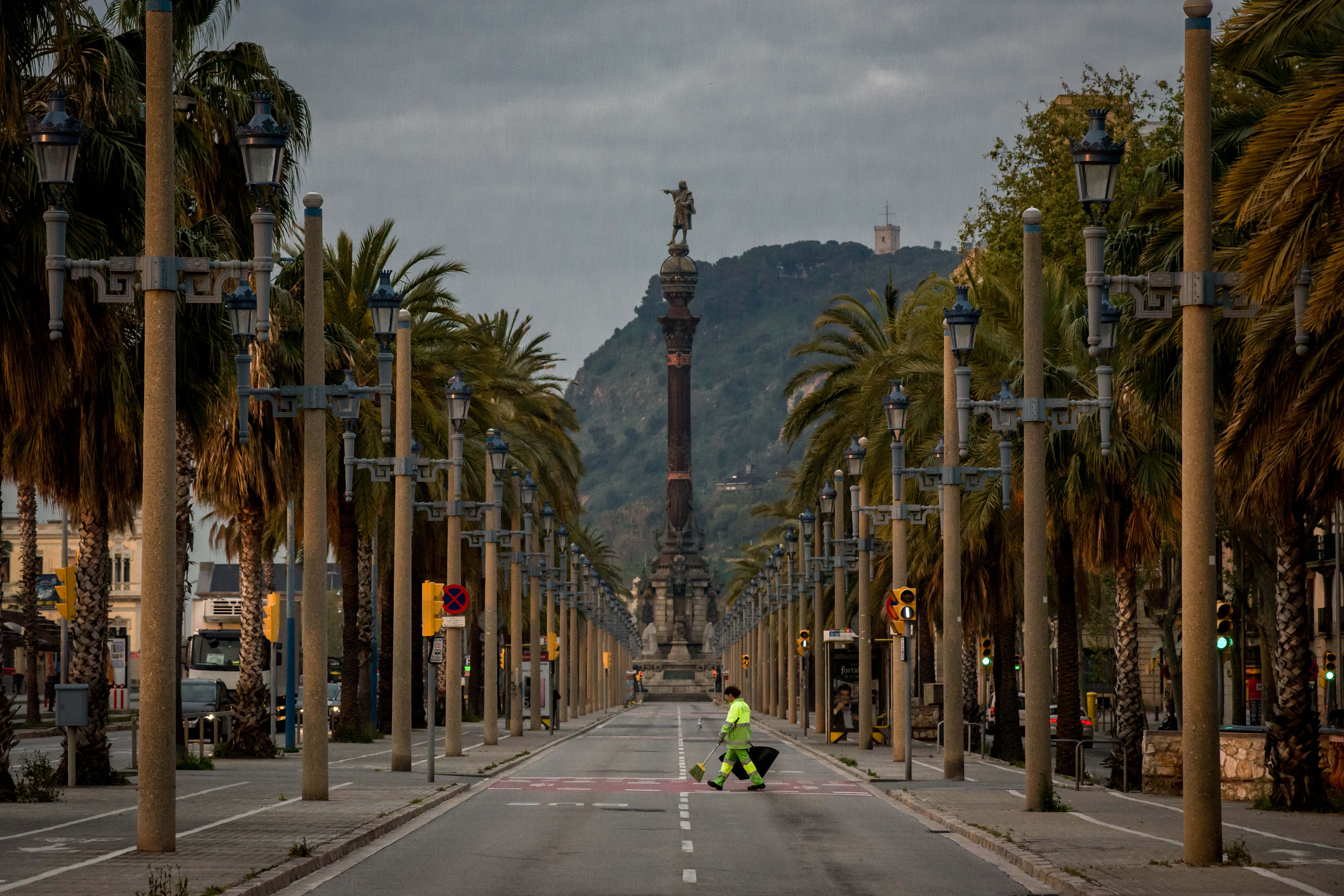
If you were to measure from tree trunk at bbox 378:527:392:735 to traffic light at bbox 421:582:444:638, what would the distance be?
14109mm

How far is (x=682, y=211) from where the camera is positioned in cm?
16650

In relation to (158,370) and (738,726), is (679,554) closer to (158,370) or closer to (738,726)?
(738,726)

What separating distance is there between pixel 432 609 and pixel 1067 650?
40.3 feet

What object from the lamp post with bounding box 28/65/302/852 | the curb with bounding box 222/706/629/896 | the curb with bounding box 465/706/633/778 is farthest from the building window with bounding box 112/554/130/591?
the lamp post with bounding box 28/65/302/852

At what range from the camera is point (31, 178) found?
71.1ft

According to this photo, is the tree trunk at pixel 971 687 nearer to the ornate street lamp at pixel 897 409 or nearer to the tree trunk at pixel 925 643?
the tree trunk at pixel 925 643

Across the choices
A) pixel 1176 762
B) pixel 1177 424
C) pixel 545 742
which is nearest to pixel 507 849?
pixel 1176 762

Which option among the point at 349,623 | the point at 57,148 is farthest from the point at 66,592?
the point at 57,148

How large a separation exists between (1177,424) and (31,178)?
1845 cm

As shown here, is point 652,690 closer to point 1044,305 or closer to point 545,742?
point 545,742

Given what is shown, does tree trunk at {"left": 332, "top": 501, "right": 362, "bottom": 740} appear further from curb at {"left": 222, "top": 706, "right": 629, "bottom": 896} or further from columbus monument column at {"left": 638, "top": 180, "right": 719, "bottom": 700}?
columbus monument column at {"left": 638, "top": 180, "right": 719, "bottom": 700}

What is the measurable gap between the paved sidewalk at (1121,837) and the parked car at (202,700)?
22784mm

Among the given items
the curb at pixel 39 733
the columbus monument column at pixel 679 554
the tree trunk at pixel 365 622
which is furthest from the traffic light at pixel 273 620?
the columbus monument column at pixel 679 554

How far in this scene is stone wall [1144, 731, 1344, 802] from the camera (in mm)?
26812
